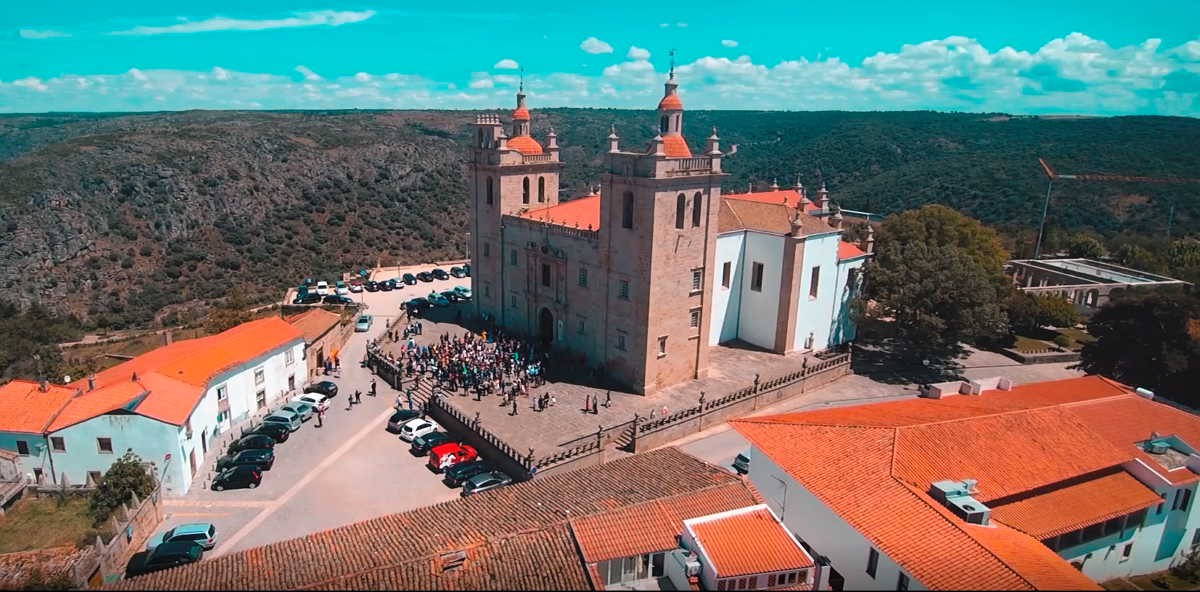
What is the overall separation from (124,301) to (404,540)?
5374 centimetres

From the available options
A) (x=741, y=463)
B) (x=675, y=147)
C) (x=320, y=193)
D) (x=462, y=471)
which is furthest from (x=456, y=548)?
(x=320, y=193)

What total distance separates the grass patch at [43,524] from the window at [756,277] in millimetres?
32017

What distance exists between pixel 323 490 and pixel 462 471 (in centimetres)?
514

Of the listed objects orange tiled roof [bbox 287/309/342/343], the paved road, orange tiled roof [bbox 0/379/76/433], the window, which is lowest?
the paved road

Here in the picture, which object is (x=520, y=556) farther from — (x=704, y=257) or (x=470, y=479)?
(x=704, y=257)

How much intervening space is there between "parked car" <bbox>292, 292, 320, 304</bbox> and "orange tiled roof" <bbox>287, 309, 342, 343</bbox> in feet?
37.9

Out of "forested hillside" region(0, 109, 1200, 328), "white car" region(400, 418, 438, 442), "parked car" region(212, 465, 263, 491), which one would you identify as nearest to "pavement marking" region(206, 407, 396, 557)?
"parked car" region(212, 465, 263, 491)

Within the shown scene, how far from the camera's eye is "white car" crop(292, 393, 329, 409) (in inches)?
1307

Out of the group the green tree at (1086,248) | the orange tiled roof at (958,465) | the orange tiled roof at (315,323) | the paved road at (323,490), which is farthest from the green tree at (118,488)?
the green tree at (1086,248)

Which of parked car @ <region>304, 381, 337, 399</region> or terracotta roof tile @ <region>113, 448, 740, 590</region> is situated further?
parked car @ <region>304, 381, 337, 399</region>

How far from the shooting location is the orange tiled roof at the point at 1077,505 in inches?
768

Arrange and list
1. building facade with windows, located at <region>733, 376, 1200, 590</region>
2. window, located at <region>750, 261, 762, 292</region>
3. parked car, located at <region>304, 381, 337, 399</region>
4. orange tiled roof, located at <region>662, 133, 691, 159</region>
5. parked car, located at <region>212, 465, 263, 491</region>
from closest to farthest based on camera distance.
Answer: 1. building facade with windows, located at <region>733, 376, 1200, 590</region>
2. parked car, located at <region>212, 465, 263, 491</region>
3. orange tiled roof, located at <region>662, 133, 691, 159</region>
4. parked car, located at <region>304, 381, 337, 399</region>
5. window, located at <region>750, 261, 762, 292</region>

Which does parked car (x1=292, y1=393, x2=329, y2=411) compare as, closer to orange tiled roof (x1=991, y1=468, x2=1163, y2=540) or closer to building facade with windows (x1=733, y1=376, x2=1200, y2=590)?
building facade with windows (x1=733, y1=376, x2=1200, y2=590)

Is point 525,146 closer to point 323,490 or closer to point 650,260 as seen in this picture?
point 650,260
